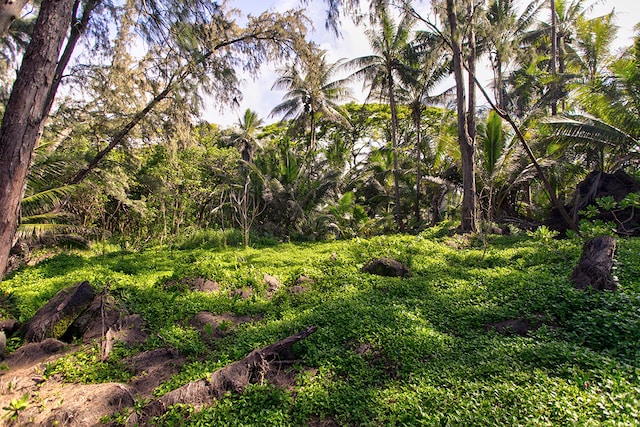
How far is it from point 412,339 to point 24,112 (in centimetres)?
432

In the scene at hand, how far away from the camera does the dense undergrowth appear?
116 inches

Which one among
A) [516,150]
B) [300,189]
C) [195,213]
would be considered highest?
[516,150]

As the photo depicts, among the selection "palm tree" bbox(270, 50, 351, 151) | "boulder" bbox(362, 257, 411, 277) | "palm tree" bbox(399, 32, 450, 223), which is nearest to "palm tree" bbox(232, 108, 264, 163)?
"palm tree" bbox(270, 50, 351, 151)

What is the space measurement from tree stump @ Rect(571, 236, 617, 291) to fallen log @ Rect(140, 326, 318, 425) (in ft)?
12.2

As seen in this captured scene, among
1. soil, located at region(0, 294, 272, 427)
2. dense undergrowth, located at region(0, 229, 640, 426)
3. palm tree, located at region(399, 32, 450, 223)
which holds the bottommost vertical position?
soil, located at region(0, 294, 272, 427)

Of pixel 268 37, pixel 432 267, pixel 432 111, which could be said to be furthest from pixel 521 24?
pixel 432 267

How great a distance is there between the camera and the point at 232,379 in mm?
3568

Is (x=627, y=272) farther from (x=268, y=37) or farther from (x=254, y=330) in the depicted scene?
(x=268, y=37)

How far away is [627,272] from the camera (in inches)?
194

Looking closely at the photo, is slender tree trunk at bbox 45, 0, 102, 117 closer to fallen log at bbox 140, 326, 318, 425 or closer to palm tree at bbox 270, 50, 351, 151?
fallen log at bbox 140, 326, 318, 425

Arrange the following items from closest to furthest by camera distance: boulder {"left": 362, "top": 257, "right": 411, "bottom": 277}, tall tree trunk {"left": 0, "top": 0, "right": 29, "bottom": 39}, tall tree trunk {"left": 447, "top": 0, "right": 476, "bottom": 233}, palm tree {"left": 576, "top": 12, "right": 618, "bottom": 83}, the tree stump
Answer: tall tree trunk {"left": 0, "top": 0, "right": 29, "bottom": 39} < the tree stump < boulder {"left": 362, "top": 257, "right": 411, "bottom": 277} < tall tree trunk {"left": 447, "top": 0, "right": 476, "bottom": 233} < palm tree {"left": 576, "top": 12, "right": 618, "bottom": 83}

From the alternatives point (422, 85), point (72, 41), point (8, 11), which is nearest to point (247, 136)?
point (422, 85)

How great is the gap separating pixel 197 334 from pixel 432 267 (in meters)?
4.42

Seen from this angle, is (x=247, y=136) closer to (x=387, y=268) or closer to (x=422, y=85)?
A: (x=422, y=85)
